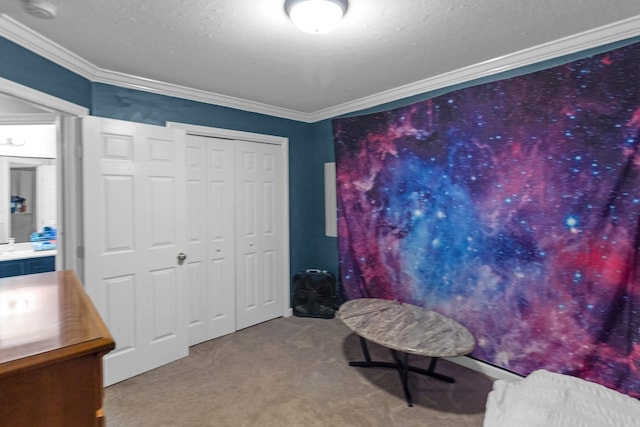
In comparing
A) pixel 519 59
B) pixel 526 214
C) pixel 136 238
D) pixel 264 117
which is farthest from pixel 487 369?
pixel 264 117

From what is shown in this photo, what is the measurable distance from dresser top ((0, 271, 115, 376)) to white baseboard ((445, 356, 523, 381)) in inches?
102

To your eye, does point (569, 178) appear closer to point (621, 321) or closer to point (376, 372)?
point (621, 321)

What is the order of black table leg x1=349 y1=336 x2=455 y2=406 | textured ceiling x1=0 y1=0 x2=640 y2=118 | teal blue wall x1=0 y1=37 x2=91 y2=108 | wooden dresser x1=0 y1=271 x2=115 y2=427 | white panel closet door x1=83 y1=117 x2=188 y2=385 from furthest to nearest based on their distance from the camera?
white panel closet door x1=83 y1=117 x2=188 y2=385, black table leg x1=349 y1=336 x2=455 y2=406, teal blue wall x1=0 y1=37 x2=91 y2=108, textured ceiling x1=0 y1=0 x2=640 y2=118, wooden dresser x1=0 y1=271 x2=115 y2=427

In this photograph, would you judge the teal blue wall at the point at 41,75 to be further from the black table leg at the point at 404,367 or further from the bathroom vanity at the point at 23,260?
the black table leg at the point at 404,367

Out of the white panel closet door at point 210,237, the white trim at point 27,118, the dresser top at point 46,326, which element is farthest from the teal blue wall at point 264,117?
the dresser top at point 46,326

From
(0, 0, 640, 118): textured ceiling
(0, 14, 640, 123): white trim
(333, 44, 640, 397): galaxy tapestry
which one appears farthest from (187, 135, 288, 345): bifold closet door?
(333, 44, 640, 397): galaxy tapestry

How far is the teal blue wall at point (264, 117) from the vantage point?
1981mm

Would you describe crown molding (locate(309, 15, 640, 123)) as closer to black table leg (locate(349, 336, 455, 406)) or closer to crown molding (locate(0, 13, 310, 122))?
crown molding (locate(0, 13, 310, 122))

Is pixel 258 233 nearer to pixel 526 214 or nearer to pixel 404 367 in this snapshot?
pixel 404 367

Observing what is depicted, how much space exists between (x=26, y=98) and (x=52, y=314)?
160 centimetres

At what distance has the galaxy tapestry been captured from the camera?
6.14 ft

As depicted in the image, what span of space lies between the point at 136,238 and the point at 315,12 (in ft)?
6.80

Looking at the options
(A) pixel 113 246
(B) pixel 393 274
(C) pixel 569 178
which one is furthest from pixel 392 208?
(A) pixel 113 246

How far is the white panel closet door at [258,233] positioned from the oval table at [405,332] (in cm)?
120
